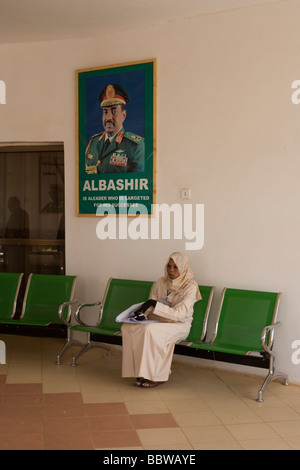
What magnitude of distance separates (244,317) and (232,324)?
0.45ft

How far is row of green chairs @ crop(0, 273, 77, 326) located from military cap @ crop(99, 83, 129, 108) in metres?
2.03

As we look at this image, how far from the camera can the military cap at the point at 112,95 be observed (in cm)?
628

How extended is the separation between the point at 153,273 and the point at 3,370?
1876mm

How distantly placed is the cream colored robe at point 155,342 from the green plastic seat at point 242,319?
251 mm

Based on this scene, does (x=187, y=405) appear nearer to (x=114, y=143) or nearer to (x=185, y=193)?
(x=185, y=193)

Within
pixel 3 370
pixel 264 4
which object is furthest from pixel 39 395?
pixel 264 4

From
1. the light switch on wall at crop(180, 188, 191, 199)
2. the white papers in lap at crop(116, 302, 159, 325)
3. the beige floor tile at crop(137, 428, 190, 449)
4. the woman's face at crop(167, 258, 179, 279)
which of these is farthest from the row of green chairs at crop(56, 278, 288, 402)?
the beige floor tile at crop(137, 428, 190, 449)

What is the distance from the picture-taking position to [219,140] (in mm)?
5723

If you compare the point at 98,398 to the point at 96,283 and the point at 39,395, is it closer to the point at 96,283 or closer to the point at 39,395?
the point at 39,395

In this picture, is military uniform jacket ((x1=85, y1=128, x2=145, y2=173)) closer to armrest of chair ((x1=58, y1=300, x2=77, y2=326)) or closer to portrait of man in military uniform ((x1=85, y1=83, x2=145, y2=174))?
portrait of man in military uniform ((x1=85, y1=83, x2=145, y2=174))

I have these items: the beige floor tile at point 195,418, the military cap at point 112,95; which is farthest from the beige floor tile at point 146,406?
the military cap at point 112,95

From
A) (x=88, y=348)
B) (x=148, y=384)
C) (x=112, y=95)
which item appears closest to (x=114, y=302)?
(x=88, y=348)

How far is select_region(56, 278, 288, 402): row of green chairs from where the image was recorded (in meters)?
5.02

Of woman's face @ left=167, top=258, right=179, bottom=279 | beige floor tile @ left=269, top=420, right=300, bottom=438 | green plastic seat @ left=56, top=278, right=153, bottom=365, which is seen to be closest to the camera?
beige floor tile @ left=269, top=420, right=300, bottom=438
